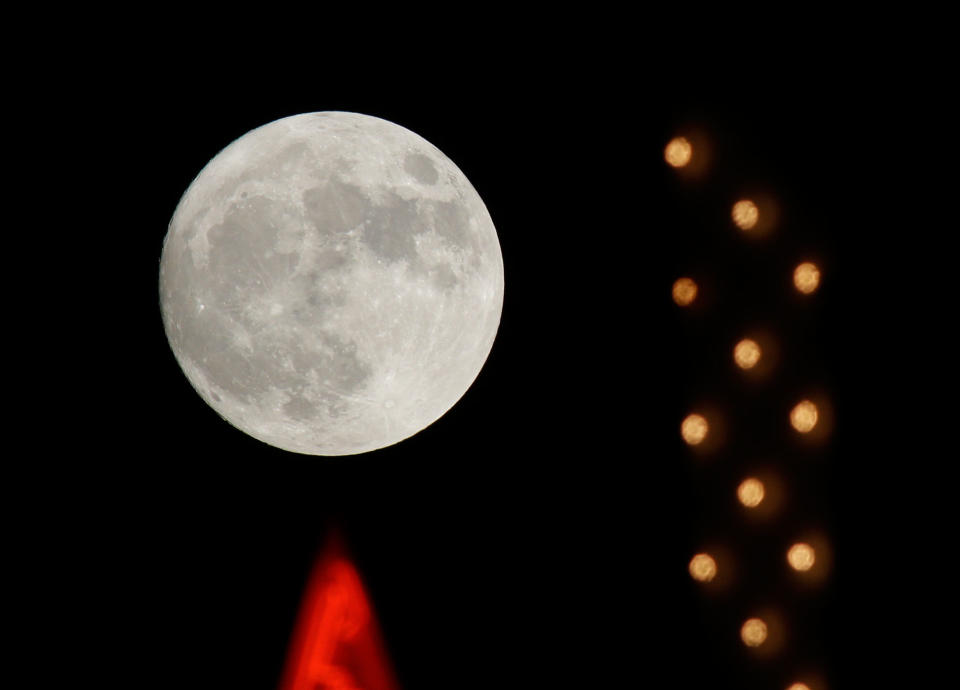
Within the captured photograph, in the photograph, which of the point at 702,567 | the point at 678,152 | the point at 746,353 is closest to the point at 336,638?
the point at 702,567

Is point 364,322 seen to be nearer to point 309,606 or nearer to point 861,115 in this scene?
point 309,606

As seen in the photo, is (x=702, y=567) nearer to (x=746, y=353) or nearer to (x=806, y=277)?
(x=746, y=353)

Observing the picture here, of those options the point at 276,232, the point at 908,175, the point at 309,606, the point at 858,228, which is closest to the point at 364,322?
the point at 276,232

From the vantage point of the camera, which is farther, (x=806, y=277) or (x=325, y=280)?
(x=806, y=277)

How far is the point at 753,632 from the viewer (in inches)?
69.7

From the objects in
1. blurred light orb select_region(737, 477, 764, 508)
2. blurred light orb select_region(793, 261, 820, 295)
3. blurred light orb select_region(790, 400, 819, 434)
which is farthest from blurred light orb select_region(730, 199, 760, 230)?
blurred light orb select_region(737, 477, 764, 508)

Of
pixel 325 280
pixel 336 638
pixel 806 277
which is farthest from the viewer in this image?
pixel 806 277

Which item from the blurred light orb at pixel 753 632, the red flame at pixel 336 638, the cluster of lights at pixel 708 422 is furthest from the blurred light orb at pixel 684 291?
the red flame at pixel 336 638

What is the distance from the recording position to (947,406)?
185 cm

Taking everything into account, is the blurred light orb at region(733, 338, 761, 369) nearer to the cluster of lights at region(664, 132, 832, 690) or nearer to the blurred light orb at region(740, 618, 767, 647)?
the cluster of lights at region(664, 132, 832, 690)

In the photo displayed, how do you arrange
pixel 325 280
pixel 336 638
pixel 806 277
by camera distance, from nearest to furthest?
pixel 325 280 → pixel 336 638 → pixel 806 277

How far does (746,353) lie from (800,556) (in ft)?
1.25

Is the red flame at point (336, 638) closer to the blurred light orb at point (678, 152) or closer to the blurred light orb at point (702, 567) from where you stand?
the blurred light orb at point (702, 567)

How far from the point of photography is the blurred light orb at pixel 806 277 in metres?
1.79
